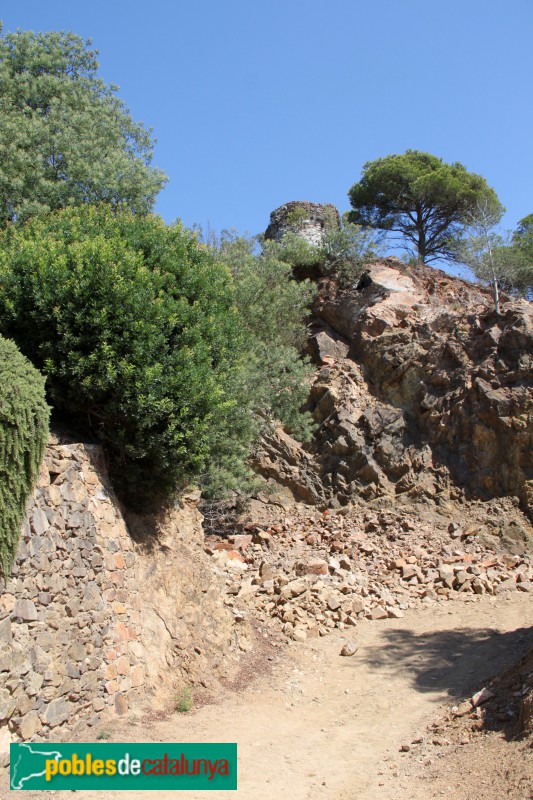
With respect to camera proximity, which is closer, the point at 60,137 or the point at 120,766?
the point at 120,766

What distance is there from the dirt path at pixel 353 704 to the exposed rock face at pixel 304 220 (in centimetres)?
1623

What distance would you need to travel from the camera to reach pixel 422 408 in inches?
665

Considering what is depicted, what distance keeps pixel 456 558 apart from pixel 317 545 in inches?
111

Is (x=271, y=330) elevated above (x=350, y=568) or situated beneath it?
elevated above

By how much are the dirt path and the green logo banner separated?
0.17 metres

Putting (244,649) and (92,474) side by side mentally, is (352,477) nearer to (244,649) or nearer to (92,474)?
(244,649)

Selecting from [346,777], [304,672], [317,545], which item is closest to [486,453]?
[317,545]

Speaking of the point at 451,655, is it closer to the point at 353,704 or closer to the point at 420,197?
the point at 353,704

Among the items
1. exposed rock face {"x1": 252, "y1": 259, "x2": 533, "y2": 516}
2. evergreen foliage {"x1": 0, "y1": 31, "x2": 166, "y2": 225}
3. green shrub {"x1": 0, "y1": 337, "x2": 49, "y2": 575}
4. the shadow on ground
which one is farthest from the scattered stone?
evergreen foliage {"x1": 0, "y1": 31, "x2": 166, "y2": 225}

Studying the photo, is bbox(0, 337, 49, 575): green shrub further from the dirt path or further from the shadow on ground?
the shadow on ground

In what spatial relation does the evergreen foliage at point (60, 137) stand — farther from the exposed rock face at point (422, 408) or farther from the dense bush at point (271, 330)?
the exposed rock face at point (422, 408)

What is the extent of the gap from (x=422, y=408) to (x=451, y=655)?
7772 mm

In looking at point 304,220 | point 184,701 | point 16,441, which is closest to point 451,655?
point 184,701

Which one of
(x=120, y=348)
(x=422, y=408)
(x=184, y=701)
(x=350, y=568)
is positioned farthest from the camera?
(x=422, y=408)
